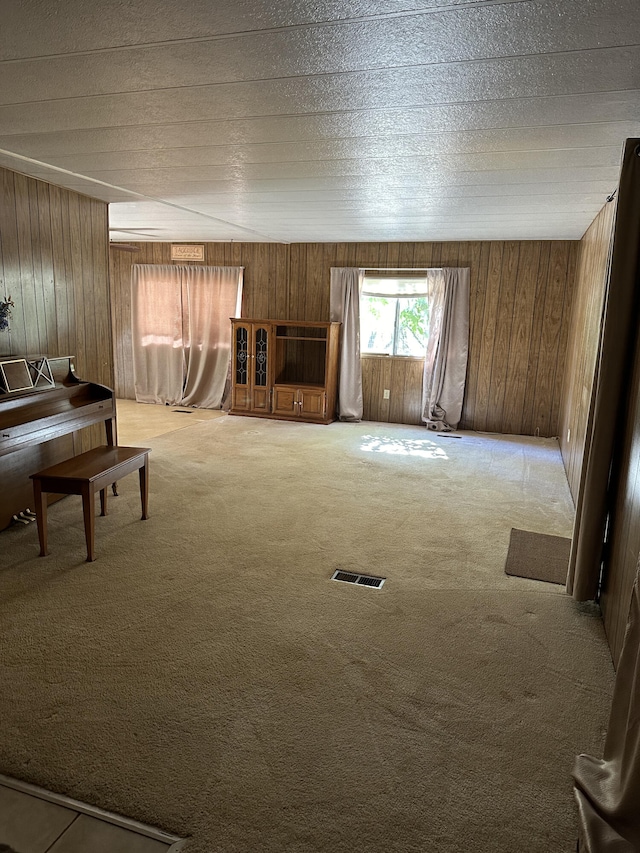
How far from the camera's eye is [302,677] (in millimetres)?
2293

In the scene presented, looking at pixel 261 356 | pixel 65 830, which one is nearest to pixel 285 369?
pixel 261 356

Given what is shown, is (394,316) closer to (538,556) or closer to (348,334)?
(348,334)

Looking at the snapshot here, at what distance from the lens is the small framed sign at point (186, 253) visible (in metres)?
8.13

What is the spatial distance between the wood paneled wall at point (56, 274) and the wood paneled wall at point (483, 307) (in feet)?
10.8

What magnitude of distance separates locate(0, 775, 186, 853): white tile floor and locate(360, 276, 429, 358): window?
640 cm

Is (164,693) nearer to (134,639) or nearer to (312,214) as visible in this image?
(134,639)

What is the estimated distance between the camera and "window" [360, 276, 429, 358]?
7.34 meters

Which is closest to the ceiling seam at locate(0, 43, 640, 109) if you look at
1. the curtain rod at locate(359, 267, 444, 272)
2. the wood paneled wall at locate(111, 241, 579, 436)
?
the wood paneled wall at locate(111, 241, 579, 436)

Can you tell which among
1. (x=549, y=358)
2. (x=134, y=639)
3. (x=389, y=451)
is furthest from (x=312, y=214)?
(x=134, y=639)

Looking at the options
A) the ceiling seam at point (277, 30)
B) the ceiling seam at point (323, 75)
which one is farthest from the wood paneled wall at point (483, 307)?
the ceiling seam at point (277, 30)

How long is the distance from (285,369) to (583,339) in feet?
13.2

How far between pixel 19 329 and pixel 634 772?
4.07 metres

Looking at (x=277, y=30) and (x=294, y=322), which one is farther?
(x=294, y=322)

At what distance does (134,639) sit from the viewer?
2512 mm
